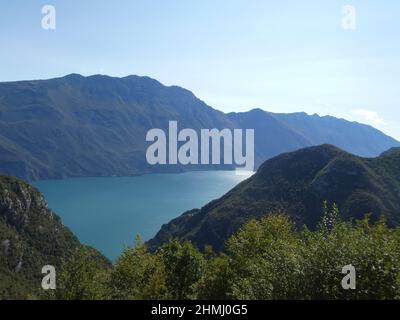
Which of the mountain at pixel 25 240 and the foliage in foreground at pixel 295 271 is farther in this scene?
the mountain at pixel 25 240

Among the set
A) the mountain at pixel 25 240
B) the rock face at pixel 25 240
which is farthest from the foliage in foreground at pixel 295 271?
the rock face at pixel 25 240

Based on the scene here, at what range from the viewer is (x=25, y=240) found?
174 metres

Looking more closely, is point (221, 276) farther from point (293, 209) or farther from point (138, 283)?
point (293, 209)

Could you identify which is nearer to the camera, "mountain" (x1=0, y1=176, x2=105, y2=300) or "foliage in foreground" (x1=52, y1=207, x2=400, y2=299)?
"foliage in foreground" (x1=52, y1=207, x2=400, y2=299)

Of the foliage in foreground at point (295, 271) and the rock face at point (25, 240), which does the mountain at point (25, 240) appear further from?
the foliage in foreground at point (295, 271)

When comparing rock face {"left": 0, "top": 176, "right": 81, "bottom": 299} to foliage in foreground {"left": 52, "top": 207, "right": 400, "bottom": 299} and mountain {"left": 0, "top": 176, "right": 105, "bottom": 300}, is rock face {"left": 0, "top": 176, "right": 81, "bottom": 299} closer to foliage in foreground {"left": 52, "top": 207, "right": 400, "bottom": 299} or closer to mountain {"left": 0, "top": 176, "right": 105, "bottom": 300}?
mountain {"left": 0, "top": 176, "right": 105, "bottom": 300}

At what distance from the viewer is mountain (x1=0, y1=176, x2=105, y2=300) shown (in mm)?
147300

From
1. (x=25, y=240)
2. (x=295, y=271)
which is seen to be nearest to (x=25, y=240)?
(x=25, y=240)

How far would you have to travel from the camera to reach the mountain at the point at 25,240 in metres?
147

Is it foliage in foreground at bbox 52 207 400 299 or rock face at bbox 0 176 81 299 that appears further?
rock face at bbox 0 176 81 299

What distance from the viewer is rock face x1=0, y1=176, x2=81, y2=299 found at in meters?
147

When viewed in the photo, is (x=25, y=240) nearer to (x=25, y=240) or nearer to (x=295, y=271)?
(x=25, y=240)

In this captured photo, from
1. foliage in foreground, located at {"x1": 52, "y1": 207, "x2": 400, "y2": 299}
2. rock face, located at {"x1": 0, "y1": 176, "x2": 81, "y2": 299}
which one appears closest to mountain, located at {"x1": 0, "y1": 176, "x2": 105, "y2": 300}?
rock face, located at {"x1": 0, "y1": 176, "x2": 81, "y2": 299}

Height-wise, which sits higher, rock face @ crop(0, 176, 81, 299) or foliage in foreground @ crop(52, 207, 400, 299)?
foliage in foreground @ crop(52, 207, 400, 299)
